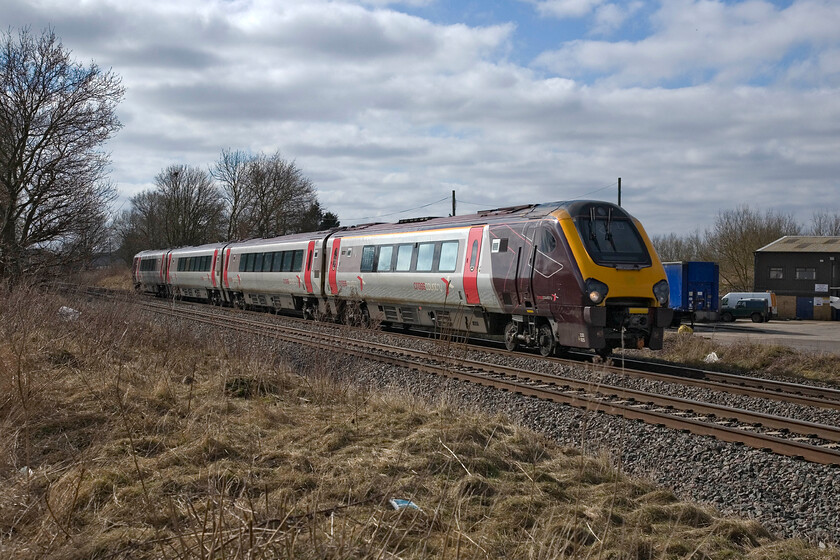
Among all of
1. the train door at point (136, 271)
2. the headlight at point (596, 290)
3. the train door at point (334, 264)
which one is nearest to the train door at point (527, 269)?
the headlight at point (596, 290)

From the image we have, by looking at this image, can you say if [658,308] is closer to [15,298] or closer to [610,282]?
[610,282]

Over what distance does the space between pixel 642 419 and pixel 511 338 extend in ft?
20.4

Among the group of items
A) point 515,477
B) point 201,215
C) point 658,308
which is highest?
point 201,215

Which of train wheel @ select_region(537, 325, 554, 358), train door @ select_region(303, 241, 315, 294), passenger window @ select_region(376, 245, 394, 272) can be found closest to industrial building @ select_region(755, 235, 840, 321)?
train door @ select_region(303, 241, 315, 294)

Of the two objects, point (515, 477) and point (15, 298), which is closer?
point (515, 477)

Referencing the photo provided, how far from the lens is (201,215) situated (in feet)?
191

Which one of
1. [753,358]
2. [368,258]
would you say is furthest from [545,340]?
[368,258]

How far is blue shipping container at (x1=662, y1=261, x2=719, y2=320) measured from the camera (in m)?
32.5

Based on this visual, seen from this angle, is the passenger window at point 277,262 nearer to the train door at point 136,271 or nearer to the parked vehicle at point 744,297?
the train door at point 136,271

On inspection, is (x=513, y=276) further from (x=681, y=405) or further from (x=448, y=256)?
(x=681, y=405)

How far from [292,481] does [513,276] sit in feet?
29.3

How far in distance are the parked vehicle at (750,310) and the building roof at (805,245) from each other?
10.8 m

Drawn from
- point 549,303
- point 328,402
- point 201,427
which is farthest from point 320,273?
point 201,427

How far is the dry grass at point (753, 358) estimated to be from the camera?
45.6ft
